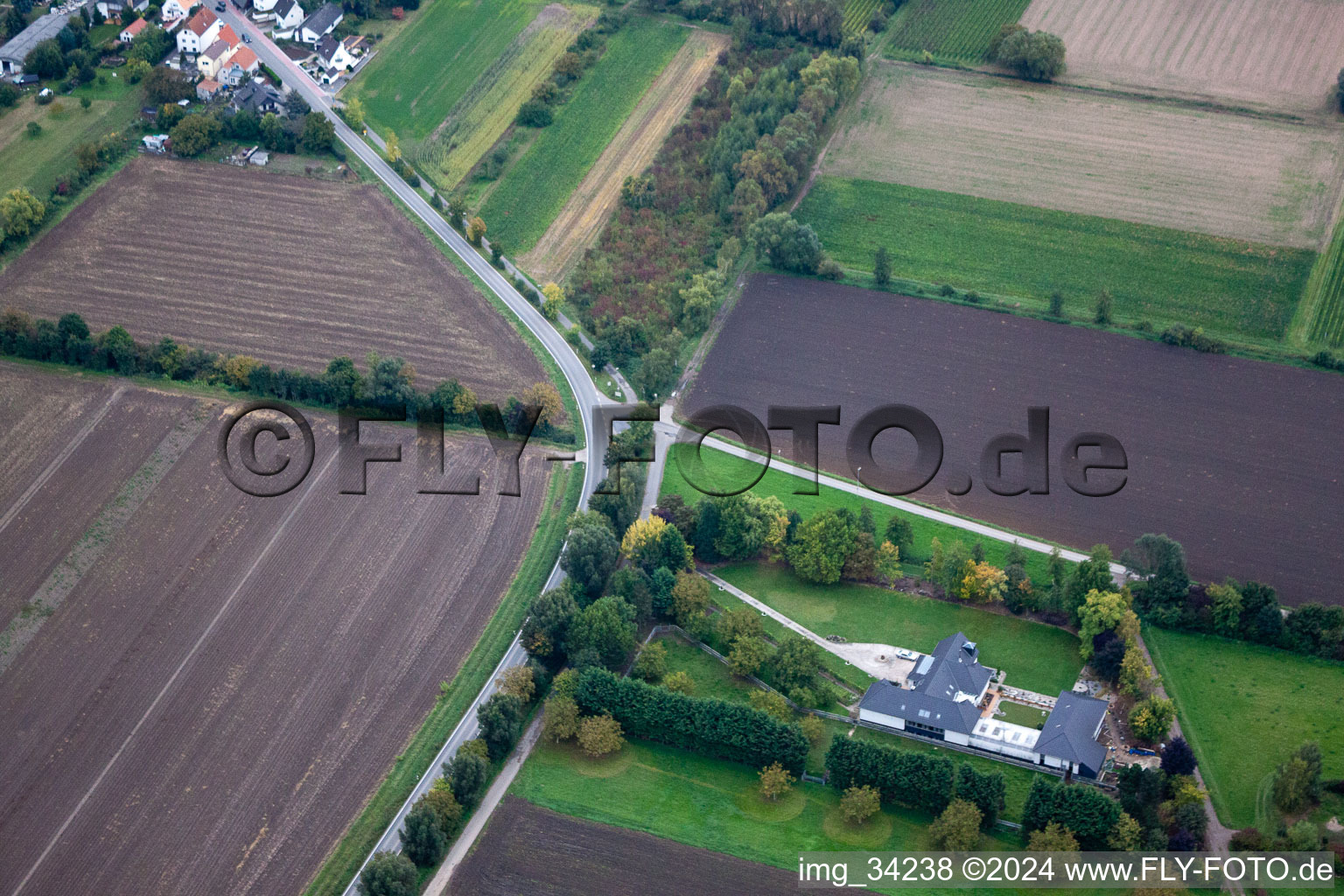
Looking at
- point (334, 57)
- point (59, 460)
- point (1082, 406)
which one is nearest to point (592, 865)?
point (1082, 406)

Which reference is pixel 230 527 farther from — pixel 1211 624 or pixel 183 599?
pixel 1211 624

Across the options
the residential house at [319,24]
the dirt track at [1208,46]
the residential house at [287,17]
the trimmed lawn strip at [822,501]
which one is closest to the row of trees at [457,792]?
the trimmed lawn strip at [822,501]

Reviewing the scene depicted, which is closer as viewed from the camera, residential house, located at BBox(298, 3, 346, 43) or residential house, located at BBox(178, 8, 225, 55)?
residential house, located at BBox(178, 8, 225, 55)

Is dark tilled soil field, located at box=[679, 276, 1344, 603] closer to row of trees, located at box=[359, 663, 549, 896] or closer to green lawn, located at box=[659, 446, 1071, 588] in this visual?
green lawn, located at box=[659, 446, 1071, 588]

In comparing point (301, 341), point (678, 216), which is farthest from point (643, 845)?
point (678, 216)

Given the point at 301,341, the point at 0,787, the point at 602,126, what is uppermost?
the point at 602,126

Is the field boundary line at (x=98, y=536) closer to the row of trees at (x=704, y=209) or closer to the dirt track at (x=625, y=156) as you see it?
the row of trees at (x=704, y=209)

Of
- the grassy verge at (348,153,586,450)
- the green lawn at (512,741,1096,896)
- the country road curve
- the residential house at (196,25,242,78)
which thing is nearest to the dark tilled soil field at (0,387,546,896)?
the country road curve
